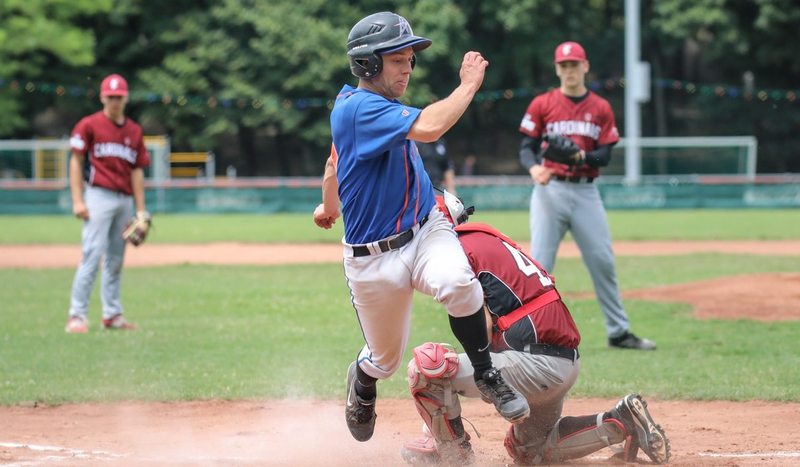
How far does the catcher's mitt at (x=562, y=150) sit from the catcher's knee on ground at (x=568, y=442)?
335cm

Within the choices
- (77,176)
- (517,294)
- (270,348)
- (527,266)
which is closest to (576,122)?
(270,348)

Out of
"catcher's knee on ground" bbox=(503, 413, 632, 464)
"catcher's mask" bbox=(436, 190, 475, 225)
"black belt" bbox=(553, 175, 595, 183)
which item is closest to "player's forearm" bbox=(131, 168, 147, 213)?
"black belt" bbox=(553, 175, 595, 183)

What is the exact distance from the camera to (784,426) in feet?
20.2

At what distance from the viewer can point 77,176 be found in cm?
1027

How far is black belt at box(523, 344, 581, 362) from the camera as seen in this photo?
502 cm

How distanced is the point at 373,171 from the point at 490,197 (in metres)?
24.6

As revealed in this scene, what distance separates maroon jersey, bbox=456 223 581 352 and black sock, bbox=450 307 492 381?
22 cm

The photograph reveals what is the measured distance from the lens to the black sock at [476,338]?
4.82 meters

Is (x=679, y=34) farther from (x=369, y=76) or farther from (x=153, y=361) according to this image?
(x=369, y=76)

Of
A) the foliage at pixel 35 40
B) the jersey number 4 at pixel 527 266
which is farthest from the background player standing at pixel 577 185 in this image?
the foliage at pixel 35 40

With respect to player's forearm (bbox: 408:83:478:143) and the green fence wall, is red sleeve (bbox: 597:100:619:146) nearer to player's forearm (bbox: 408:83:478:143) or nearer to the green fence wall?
player's forearm (bbox: 408:83:478:143)

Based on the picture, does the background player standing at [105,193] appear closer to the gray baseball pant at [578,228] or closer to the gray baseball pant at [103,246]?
the gray baseball pant at [103,246]

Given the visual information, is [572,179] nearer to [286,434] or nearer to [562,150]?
[562,150]

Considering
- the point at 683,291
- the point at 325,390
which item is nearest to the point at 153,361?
the point at 325,390
